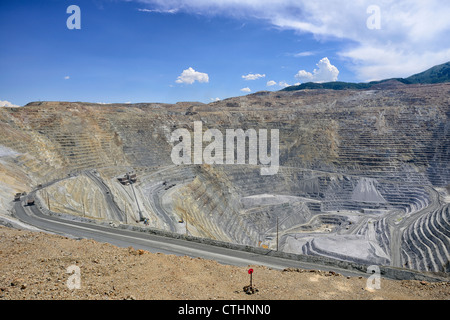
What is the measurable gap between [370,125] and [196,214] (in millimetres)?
55898

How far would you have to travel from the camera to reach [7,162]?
3978 cm

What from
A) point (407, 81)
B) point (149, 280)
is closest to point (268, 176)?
point (149, 280)

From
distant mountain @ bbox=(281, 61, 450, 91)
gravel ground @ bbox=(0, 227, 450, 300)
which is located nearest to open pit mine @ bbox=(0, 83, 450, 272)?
gravel ground @ bbox=(0, 227, 450, 300)

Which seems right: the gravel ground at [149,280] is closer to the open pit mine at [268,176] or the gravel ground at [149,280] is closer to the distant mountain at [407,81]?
the open pit mine at [268,176]

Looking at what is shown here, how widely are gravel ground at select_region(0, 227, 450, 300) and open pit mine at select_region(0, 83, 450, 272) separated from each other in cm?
2036

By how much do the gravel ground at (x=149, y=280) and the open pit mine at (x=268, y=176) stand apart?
66.8 feet

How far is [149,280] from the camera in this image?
35.6 ft

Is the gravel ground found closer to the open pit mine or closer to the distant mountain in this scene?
the open pit mine

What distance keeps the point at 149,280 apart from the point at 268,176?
55923 mm

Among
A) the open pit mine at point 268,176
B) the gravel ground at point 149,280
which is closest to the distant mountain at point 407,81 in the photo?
the open pit mine at point 268,176

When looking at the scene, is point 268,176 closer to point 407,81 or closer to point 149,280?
point 149,280

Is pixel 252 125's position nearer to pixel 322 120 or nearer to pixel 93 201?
pixel 322 120

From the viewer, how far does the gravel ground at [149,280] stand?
941 centimetres

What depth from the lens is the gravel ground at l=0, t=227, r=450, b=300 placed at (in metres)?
9.41
